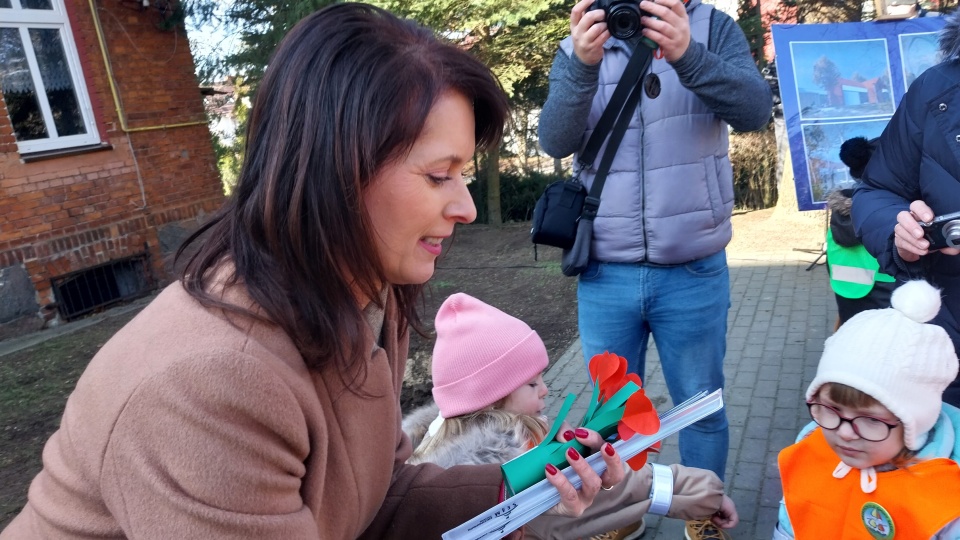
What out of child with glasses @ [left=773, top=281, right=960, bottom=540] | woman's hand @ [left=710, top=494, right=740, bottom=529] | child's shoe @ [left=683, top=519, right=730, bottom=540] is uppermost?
child with glasses @ [left=773, top=281, right=960, bottom=540]

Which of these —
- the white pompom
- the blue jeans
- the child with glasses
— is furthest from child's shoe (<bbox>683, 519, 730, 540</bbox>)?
the white pompom

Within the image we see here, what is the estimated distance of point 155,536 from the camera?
35.4 inches

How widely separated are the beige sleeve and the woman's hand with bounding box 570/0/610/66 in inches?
52.6

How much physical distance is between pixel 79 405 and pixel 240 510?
0.30 m

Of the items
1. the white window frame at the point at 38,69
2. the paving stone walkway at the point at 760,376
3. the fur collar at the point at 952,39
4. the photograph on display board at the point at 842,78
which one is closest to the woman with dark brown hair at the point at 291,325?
the fur collar at the point at 952,39

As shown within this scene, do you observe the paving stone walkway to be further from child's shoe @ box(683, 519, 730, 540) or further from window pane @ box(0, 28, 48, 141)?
window pane @ box(0, 28, 48, 141)

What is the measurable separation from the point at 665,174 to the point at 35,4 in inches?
272

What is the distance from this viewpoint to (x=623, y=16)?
218 cm

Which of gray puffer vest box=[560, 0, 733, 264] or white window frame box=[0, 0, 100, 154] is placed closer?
gray puffer vest box=[560, 0, 733, 264]

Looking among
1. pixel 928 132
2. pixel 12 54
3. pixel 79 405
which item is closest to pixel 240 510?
pixel 79 405

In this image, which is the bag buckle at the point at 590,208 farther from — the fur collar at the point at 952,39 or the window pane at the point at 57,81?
the window pane at the point at 57,81

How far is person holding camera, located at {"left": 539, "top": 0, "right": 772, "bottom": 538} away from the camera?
2248mm

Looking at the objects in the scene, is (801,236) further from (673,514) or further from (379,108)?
(379,108)

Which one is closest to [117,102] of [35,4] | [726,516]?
[35,4]
